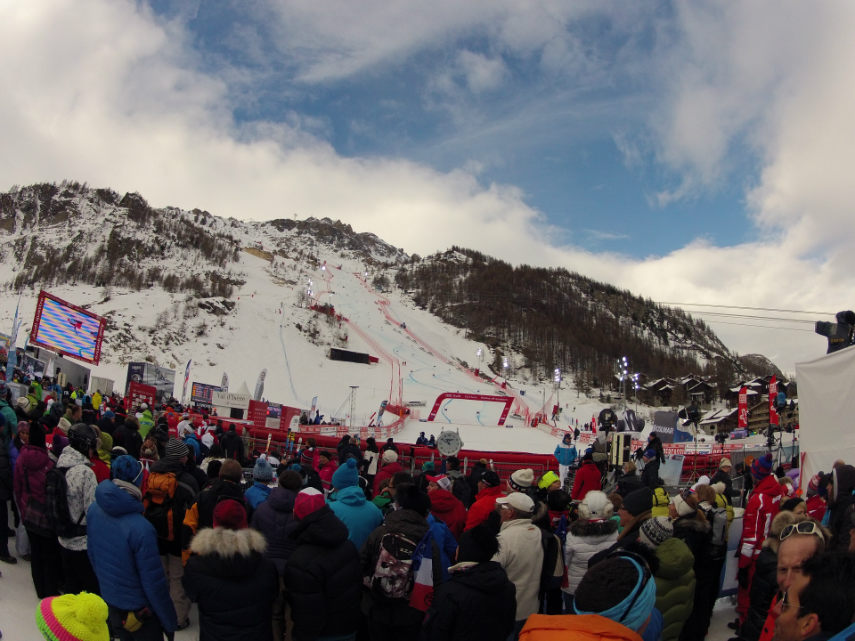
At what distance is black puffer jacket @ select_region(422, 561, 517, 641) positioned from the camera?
276 cm

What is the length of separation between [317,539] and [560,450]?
29.9 ft

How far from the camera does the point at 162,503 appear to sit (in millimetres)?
4477

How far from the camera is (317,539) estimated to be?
10.5 feet

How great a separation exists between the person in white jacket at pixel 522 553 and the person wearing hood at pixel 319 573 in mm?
935

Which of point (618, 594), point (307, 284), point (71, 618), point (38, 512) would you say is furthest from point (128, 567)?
point (307, 284)

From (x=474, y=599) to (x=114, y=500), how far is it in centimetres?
222

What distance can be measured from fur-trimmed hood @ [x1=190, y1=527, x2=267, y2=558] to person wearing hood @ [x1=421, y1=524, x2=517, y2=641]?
3.18 ft

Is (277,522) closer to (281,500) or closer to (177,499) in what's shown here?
(281,500)

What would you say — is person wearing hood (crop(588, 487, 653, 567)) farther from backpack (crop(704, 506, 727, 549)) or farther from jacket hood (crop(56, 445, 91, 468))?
jacket hood (crop(56, 445, 91, 468))

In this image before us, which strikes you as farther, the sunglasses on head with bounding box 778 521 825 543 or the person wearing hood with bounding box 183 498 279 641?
the person wearing hood with bounding box 183 498 279 641

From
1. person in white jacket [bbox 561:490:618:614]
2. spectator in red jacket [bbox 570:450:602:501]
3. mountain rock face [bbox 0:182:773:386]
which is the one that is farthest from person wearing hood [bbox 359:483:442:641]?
mountain rock face [bbox 0:182:773:386]

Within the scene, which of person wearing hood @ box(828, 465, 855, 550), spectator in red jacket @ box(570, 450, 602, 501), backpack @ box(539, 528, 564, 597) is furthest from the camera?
spectator in red jacket @ box(570, 450, 602, 501)

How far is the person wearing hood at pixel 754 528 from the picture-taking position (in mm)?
5398

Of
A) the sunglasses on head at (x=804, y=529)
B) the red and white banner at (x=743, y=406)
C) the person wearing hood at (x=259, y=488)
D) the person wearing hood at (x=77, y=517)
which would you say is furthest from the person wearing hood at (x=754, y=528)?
the red and white banner at (x=743, y=406)
